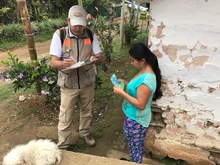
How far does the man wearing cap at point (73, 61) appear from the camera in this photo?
2787mm

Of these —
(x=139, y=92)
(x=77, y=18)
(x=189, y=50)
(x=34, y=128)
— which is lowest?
(x=34, y=128)

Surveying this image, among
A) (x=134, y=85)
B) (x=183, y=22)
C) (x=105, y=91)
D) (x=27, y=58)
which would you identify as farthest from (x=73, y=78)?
(x=27, y=58)

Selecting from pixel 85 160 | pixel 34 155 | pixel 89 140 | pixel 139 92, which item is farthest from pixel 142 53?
pixel 89 140

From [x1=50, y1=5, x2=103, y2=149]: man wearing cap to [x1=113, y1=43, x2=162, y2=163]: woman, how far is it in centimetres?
69

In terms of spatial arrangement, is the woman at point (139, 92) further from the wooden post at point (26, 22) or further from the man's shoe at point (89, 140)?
the wooden post at point (26, 22)

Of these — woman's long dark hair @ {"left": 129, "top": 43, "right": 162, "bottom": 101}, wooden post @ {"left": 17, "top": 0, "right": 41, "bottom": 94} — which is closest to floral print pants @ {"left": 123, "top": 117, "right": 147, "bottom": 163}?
woman's long dark hair @ {"left": 129, "top": 43, "right": 162, "bottom": 101}

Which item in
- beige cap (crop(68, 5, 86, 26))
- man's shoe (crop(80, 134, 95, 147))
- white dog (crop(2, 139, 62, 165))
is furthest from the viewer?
man's shoe (crop(80, 134, 95, 147))

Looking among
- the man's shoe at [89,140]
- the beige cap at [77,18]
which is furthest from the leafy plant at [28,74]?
the beige cap at [77,18]

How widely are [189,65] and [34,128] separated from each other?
2783mm

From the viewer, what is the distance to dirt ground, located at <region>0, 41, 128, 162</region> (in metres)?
3.69

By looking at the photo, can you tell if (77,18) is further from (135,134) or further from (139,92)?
(135,134)

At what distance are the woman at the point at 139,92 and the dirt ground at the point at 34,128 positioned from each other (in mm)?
1024

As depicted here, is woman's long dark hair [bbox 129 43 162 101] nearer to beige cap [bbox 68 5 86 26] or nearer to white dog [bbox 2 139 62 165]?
beige cap [bbox 68 5 86 26]

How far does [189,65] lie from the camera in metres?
2.71
